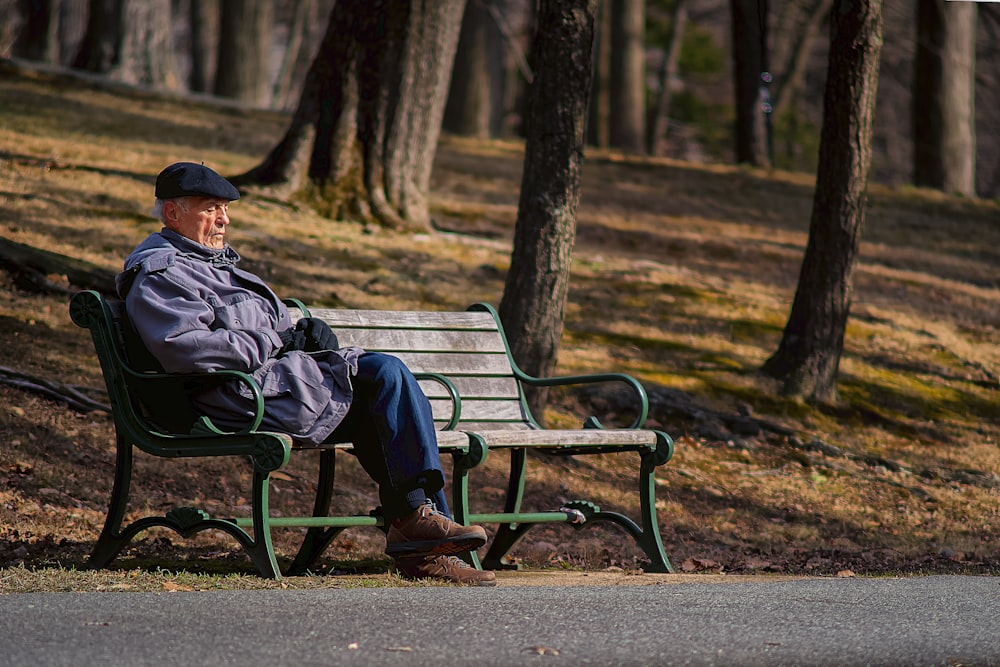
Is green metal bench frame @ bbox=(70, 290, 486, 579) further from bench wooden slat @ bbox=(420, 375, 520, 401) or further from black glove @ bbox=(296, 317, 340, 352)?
bench wooden slat @ bbox=(420, 375, 520, 401)

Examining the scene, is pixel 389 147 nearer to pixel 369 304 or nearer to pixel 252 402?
pixel 369 304

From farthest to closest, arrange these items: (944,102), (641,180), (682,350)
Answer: (944,102) < (641,180) < (682,350)

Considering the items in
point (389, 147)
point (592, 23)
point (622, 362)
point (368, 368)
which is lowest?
point (622, 362)

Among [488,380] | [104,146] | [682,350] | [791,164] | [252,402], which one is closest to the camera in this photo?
[252,402]

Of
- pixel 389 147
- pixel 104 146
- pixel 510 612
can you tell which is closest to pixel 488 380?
pixel 510 612

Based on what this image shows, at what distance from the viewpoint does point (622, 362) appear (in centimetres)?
967

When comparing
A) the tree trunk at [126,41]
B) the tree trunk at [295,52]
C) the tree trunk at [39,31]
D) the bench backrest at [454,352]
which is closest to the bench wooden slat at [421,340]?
the bench backrest at [454,352]

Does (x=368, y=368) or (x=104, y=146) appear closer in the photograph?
(x=368, y=368)

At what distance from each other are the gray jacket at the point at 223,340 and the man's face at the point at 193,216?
1.9 inches

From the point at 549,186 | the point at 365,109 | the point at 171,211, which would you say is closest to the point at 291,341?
the point at 171,211

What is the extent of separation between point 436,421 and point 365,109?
6.21 metres

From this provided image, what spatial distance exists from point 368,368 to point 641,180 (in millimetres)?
13113

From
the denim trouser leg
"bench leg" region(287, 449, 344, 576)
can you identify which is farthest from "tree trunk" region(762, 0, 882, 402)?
the denim trouser leg

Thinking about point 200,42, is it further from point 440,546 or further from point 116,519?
point 440,546
